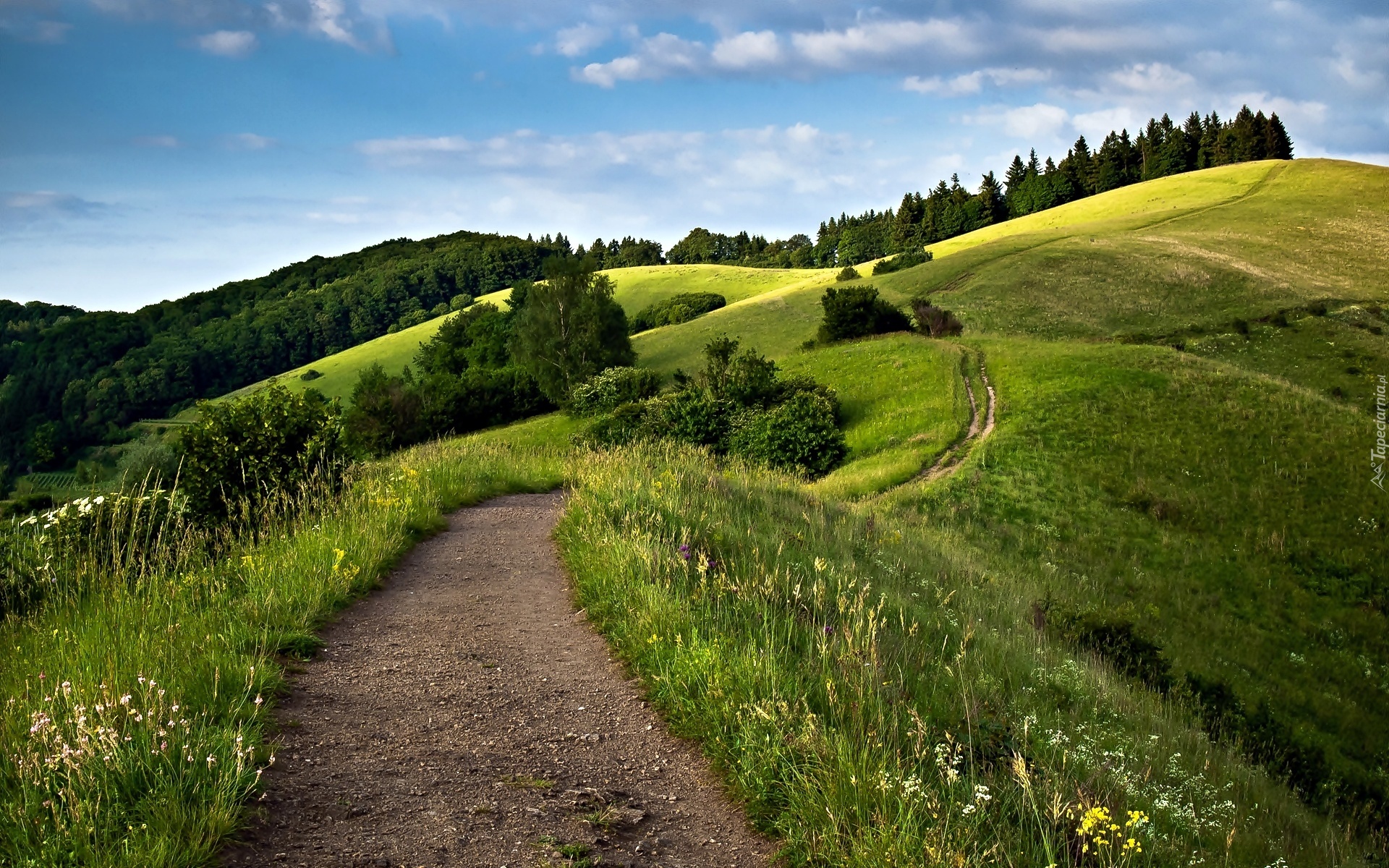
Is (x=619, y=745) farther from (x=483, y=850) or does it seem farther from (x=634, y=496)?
(x=634, y=496)

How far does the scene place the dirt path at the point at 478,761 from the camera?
155 inches

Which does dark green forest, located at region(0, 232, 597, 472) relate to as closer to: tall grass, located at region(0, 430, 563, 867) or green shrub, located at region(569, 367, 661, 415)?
green shrub, located at region(569, 367, 661, 415)

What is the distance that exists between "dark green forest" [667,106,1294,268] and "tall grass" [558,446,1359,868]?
96.3m

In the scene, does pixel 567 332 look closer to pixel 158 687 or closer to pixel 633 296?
pixel 633 296

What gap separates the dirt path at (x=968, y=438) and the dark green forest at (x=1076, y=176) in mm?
70133

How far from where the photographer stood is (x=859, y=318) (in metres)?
48.2

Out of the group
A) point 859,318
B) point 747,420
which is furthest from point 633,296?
point 747,420

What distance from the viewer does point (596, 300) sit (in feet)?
205

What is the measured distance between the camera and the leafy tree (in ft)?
197

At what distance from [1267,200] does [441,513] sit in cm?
8336

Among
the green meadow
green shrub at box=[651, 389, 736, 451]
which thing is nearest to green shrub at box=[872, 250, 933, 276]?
A: the green meadow

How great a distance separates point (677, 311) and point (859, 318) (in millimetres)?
36773

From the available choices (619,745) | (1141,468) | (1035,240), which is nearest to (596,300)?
(1035,240)

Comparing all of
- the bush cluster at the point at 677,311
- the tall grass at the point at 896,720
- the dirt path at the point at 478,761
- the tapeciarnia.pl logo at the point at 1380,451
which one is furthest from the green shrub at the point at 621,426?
the bush cluster at the point at 677,311
